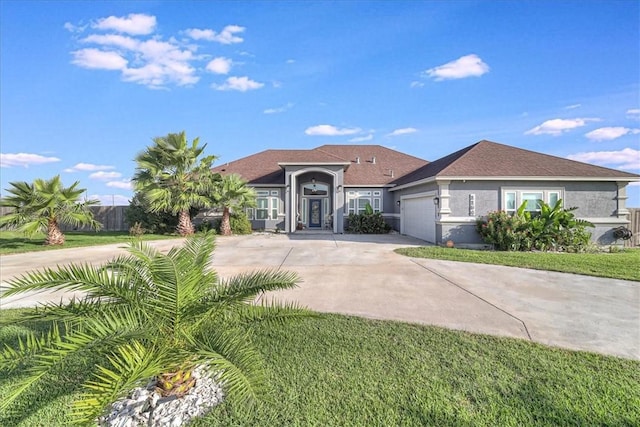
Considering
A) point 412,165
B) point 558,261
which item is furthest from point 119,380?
point 412,165

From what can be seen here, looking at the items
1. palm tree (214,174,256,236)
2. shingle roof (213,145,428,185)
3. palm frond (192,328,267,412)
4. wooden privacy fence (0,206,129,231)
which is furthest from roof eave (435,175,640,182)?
wooden privacy fence (0,206,129,231)

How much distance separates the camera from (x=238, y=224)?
19469 millimetres

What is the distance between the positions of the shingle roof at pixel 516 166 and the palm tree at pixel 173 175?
13.0m

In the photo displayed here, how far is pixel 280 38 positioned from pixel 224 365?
12.9 meters

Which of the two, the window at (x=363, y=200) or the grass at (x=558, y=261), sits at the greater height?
the window at (x=363, y=200)

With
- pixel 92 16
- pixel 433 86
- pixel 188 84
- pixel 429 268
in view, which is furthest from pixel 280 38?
pixel 429 268

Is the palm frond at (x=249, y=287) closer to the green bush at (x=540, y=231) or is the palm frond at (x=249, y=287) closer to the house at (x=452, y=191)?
the house at (x=452, y=191)

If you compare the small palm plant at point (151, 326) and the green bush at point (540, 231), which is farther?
the green bush at point (540, 231)

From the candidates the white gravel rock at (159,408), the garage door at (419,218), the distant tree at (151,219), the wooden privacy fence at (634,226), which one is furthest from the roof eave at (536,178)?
the distant tree at (151,219)

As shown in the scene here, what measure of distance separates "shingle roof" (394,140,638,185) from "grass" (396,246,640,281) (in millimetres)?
3942

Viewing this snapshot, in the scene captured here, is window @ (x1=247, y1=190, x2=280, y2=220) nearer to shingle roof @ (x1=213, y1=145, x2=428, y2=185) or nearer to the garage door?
shingle roof @ (x1=213, y1=145, x2=428, y2=185)

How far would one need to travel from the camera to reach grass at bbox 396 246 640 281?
8.23 m

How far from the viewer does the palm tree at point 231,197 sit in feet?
58.9

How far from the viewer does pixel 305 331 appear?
4.41 m
